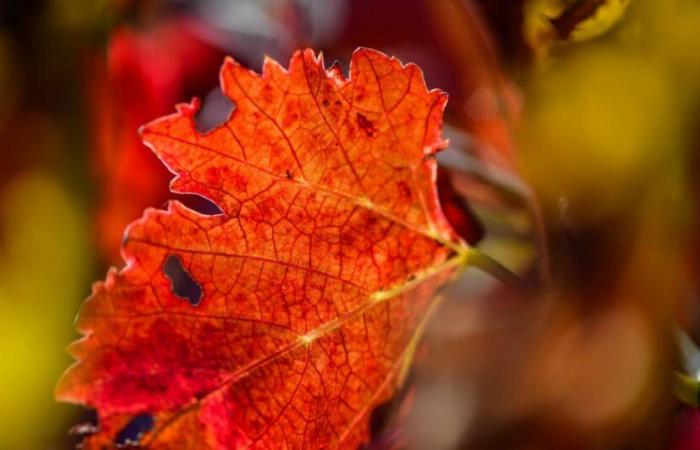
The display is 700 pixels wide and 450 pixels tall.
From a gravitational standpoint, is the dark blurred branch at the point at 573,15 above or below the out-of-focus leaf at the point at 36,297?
below

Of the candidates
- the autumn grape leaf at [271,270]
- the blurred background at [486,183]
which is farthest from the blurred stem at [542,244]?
the autumn grape leaf at [271,270]

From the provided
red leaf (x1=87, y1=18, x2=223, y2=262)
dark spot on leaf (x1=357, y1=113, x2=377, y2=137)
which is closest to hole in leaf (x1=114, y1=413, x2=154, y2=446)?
dark spot on leaf (x1=357, y1=113, x2=377, y2=137)

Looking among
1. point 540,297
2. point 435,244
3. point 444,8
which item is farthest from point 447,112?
point 435,244

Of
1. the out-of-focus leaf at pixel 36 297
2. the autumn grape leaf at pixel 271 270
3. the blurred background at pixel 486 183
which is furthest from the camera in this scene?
the out-of-focus leaf at pixel 36 297

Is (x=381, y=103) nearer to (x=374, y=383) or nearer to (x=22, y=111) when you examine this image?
(x=374, y=383)

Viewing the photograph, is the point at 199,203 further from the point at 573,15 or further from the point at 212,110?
the point at 573,15

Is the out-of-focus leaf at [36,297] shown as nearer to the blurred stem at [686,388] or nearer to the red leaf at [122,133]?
the red leaf at [122,133]
